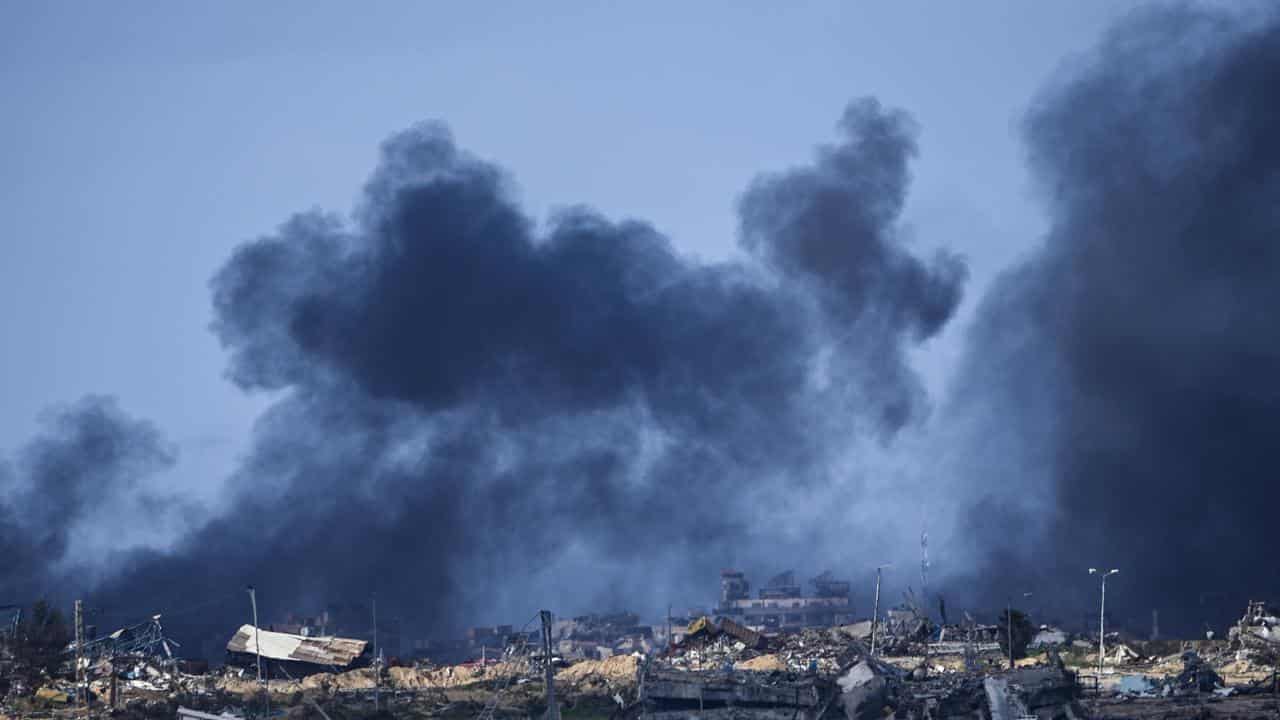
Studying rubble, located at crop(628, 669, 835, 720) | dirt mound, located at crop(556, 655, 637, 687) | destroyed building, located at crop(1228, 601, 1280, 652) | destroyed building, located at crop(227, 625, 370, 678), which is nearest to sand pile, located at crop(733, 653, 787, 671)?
dirt mound, located at crop(556, 655, 637, 687)

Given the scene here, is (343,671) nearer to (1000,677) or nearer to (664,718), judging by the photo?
(664,718)

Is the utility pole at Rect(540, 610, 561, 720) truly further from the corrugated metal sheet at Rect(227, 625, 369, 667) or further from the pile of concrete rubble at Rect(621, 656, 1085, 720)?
the corrugated metal sheet at Rect(227, 625, 369, 667)

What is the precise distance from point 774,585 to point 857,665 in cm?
8146

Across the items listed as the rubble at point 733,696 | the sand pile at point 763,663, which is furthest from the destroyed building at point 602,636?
the rubble at point 733,696

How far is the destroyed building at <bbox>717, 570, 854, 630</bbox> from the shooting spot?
115438 mm

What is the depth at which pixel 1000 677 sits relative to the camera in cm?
4153

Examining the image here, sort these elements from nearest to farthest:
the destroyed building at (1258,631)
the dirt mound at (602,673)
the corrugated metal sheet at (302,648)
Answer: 1. the dirt mound at (602,673)
2. the destroyed building at (1258,631)
3. the corrugated metal sheet at (302,648)

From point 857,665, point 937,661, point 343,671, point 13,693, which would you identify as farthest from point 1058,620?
point 13,693

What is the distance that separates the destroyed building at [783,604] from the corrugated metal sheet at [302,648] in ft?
164

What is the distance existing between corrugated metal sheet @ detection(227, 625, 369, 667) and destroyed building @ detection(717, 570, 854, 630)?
49.9 meters

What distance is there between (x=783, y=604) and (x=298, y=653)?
57678 millimetres

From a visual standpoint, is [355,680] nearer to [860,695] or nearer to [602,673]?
[602,673]

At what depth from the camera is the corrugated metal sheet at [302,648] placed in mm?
66938

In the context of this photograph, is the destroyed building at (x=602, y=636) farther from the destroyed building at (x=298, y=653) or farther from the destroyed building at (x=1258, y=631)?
the destroyed building at (x=1258, y=631)
